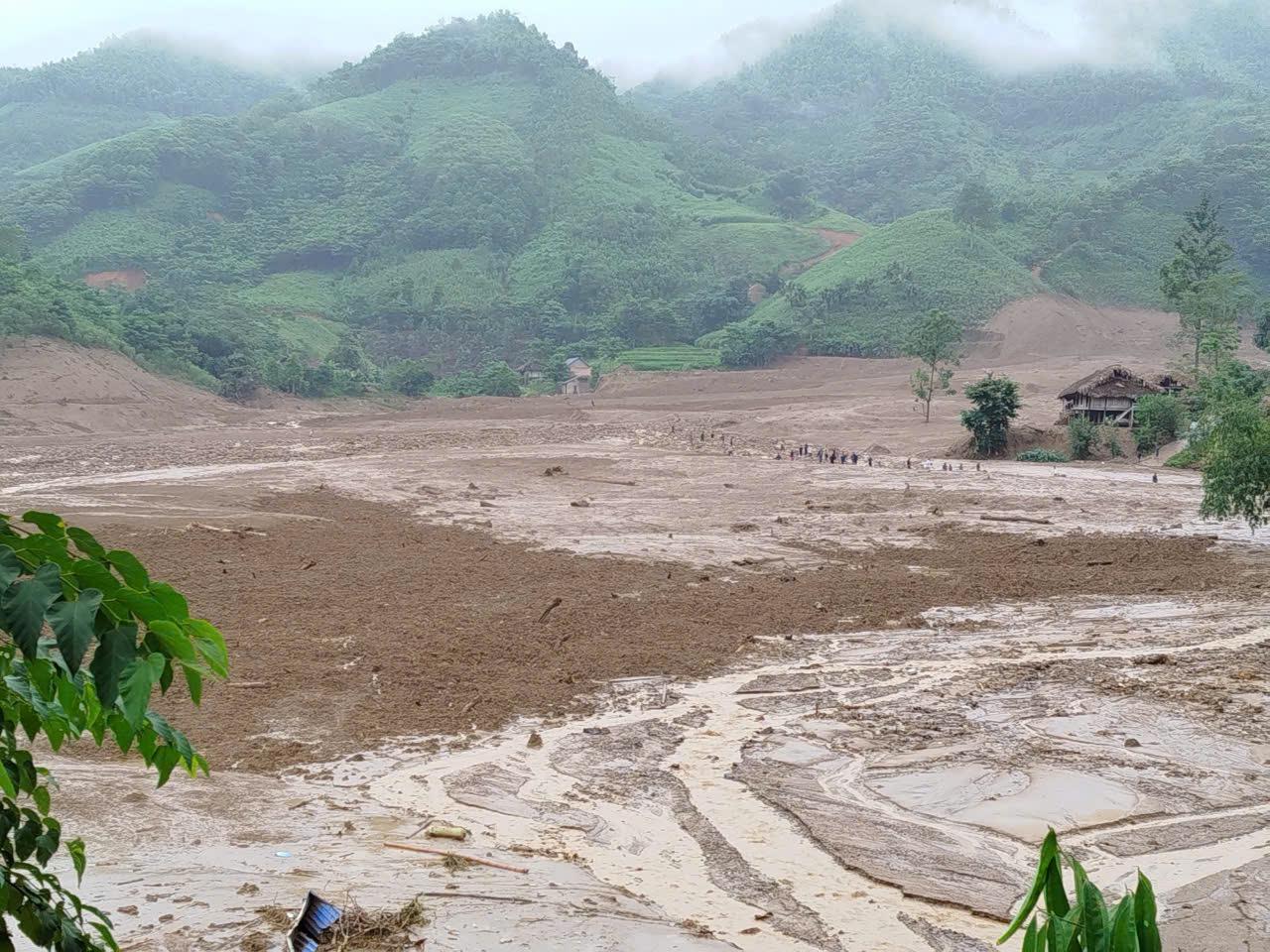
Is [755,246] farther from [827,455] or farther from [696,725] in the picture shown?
[696,725]

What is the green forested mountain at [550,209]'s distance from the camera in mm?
84125

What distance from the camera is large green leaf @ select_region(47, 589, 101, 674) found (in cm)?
210

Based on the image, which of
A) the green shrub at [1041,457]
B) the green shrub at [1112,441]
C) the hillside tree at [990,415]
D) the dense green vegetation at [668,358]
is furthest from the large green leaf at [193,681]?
the dense green vegetation at [668,358]

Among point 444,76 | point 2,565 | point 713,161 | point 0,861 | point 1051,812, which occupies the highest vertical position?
point 444,76

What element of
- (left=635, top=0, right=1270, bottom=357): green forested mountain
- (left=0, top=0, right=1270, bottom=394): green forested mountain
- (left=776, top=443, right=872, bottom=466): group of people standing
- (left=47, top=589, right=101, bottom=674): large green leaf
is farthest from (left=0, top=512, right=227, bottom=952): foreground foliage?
(left=635, top=0, right=1270, bottom=357): green forested mountain

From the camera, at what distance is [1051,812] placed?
27.2 ft

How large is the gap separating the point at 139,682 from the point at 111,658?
82 mm

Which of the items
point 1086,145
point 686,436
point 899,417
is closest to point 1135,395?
point 899,417

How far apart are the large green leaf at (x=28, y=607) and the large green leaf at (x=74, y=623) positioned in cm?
2

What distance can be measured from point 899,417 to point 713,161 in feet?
311

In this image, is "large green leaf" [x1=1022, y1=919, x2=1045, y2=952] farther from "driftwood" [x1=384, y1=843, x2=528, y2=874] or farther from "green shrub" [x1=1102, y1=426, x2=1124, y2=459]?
"green shrub" [x1=1102, y1=426, x2=1124, y2=459]

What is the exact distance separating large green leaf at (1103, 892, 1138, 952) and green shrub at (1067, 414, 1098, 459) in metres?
39.9

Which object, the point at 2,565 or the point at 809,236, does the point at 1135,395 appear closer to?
the point at 2,565

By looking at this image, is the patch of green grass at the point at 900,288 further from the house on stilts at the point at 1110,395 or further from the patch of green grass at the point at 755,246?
the house on stilts at the point at 1110,395
